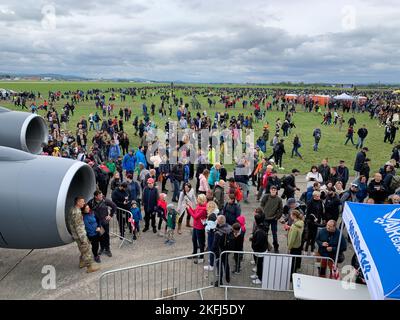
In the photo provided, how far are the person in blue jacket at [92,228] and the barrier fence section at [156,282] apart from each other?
961 millimetres

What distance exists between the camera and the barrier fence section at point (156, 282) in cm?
698

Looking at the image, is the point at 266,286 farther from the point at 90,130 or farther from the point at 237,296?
the point at 90,130

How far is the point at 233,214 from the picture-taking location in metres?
8.36

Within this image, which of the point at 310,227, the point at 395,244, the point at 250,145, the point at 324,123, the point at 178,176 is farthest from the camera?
the point at 324,123

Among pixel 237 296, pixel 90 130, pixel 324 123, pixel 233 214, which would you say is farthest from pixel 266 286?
pixel 324 123

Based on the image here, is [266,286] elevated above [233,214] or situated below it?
below

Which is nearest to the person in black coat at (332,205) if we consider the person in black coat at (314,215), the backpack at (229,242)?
the person in black coat at (314,215)

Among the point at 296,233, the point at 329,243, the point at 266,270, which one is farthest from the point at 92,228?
the point at 329,243

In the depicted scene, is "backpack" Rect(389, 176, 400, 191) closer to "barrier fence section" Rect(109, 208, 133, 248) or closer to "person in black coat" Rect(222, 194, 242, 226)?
"person in black coat" Rect(222, 194, 242, 226)

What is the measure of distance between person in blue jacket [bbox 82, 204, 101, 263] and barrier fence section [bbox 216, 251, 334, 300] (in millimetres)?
2891

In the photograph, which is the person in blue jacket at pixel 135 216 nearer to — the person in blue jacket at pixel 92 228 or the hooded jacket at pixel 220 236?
the person in blue jacket at pixel 92 228
